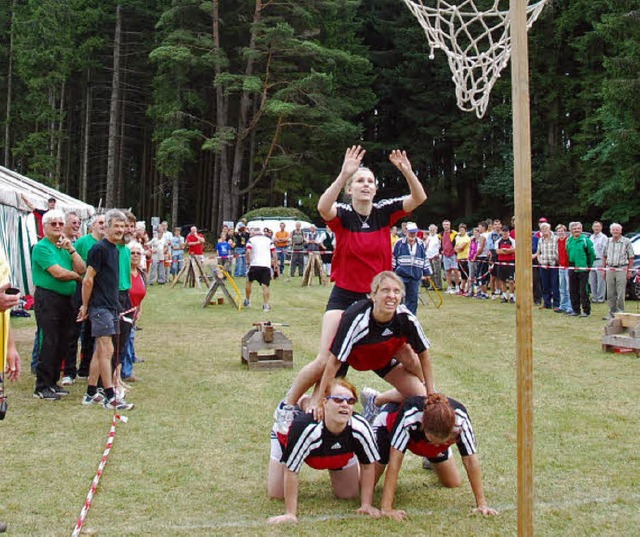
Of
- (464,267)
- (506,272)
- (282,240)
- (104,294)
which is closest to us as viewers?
(104,294)

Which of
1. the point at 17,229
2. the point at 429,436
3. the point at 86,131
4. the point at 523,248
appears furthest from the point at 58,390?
the point at 86,131

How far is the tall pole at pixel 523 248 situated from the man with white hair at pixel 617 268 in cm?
1158

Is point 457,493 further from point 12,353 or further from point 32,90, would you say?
point 32,90

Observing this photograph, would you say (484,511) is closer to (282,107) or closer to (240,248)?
(240,248)

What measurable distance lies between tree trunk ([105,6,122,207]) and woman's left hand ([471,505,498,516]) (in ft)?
133

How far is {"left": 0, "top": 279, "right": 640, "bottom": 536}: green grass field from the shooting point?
448 cm

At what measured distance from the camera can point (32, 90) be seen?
46438 mm

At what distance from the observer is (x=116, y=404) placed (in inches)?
288

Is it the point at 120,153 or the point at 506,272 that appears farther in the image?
the point at 120,153

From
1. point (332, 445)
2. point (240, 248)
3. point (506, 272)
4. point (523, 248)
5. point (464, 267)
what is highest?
point (240, 248)

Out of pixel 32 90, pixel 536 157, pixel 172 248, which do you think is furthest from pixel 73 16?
pixel 536 157

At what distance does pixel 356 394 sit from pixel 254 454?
4.65ft

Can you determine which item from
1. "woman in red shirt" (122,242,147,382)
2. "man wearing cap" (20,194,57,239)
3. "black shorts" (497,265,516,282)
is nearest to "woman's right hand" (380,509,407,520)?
"woman in red shirt" (122,242,147,382)

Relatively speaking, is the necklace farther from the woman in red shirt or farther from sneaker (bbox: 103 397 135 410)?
the woman in red shirt
